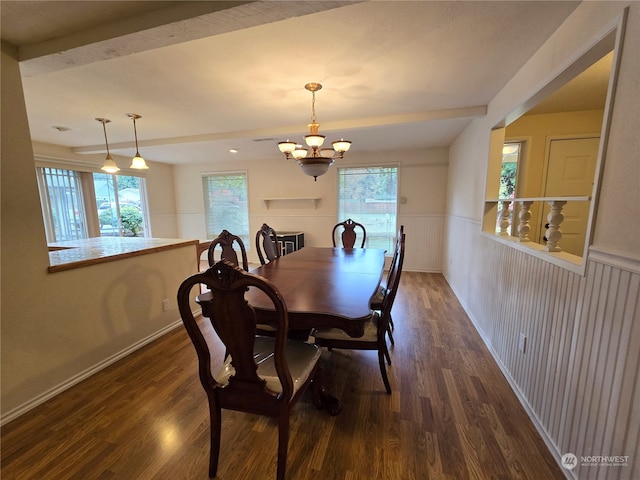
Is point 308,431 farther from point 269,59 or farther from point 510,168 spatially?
point 510,168

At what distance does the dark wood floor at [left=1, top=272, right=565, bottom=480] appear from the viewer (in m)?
1.27

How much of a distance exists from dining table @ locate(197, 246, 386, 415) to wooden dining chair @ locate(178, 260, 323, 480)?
0.24m

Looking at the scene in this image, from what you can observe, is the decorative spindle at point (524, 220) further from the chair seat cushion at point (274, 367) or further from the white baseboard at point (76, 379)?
the white baseboard at point (76, 379)

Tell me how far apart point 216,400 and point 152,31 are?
6.17 feet

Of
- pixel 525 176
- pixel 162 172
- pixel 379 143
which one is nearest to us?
pixel 525 176

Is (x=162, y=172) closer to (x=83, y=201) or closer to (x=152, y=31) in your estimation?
(x=83, y=201)

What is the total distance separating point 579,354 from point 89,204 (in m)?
6.26

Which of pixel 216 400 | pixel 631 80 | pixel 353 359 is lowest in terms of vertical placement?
pixel 353 359

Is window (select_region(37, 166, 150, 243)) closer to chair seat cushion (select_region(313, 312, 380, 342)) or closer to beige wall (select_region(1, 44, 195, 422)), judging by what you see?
beige wall (select_region(1, 44, 195, 422))

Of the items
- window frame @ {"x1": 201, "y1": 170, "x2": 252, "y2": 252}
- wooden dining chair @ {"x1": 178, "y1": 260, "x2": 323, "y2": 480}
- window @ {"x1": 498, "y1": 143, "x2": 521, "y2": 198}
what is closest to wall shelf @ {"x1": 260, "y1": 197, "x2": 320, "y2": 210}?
window frame @ {"x1": 201, "y1": 170, "x2": 252, "y2": 252}

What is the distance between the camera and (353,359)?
219 cm

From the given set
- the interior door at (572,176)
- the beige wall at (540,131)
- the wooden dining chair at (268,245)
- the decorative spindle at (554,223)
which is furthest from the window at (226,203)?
the decorative spindle at (554,223)

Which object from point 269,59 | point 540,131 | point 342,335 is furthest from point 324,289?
point 540,131

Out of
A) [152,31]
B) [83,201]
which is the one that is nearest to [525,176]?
[152,31]
